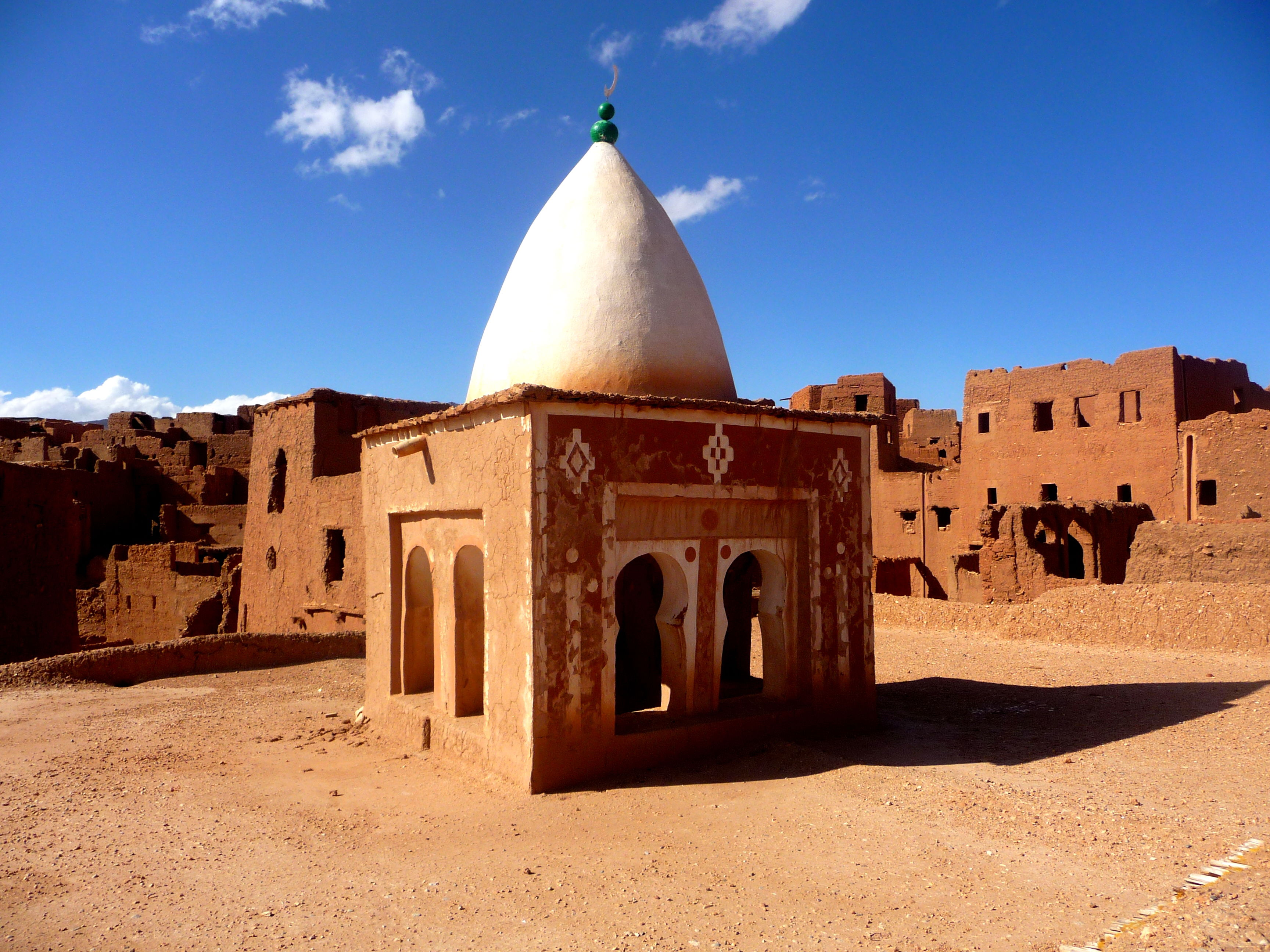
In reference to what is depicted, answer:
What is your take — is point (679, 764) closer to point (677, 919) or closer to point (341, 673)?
point (677, 919)

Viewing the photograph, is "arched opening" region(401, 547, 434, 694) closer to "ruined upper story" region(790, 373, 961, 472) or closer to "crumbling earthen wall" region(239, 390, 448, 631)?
"crumbling earthen wall" region(239, 390, 448, 631)

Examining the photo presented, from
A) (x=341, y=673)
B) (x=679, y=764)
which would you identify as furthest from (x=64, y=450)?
(x=679, y=764)

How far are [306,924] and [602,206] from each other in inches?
265

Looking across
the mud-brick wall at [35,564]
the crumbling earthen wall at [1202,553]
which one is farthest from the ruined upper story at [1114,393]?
the mud-brick wall at [35,564]

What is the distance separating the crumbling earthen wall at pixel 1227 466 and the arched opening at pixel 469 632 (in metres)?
17.8

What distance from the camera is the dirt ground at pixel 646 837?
4762 millimetres

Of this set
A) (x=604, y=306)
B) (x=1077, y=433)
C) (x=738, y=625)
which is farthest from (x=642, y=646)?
(x=1077, y=433)

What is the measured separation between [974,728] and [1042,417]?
1926 centimetres

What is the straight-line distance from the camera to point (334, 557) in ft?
59.3

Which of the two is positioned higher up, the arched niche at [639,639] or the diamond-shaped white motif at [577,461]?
the diamond-shaped white motif at [577,461]

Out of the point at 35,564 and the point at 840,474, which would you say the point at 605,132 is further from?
the point at 35,564

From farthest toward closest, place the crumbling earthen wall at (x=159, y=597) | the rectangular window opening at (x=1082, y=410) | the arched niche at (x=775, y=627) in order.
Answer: the rectangular window opening at (x=1082, y=410) → the crumbling earthen wall at (x=159, y=597) → the arched niche at (x=775, y=627)

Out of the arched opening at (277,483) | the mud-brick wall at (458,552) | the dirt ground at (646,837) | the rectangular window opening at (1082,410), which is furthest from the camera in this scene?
the rectangular window opening at (1082,410)

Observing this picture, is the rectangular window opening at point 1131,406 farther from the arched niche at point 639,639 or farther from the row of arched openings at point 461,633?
the row of arched openings at point 461,633
